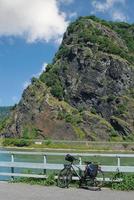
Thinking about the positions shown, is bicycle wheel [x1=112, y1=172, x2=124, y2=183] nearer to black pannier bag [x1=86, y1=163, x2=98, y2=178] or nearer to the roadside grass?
black pannier bag [x1=86, y1=163, x2=98, y2=178]

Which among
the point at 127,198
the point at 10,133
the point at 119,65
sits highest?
the point at 119,65

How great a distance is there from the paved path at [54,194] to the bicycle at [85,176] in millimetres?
430

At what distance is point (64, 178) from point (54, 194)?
1927 mm

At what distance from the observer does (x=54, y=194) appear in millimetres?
18141

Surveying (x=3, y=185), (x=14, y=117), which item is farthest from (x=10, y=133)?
(x=3, y=185)

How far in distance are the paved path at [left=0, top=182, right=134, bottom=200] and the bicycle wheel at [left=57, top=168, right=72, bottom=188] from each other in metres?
0.40

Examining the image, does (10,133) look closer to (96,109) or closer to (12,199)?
(96,109)

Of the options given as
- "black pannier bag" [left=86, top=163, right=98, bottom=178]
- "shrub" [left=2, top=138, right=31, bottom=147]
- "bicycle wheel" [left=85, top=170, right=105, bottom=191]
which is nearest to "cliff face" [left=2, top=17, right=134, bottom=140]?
"shrub" [left=2, top=138, right=31, bottom=147]

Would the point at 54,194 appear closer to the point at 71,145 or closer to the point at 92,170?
the point at 92,170

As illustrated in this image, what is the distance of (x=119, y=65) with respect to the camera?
199000 mm

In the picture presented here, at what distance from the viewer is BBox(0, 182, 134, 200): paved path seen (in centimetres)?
1723

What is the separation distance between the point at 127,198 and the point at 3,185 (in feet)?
19.8

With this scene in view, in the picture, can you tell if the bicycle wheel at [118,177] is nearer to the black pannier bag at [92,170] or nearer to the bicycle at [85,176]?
the bicycle at [85,176]

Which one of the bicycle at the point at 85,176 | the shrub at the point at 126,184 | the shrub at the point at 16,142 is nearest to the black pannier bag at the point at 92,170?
the bicycle at the point at 85,176
